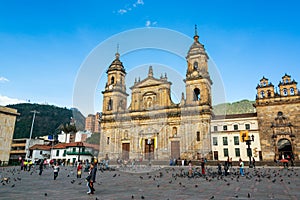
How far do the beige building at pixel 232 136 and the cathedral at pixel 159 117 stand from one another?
3.53 m

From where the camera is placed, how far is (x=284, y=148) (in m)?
37.0

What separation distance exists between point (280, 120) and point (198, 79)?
15294 millimetres

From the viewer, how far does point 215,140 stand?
42156mm

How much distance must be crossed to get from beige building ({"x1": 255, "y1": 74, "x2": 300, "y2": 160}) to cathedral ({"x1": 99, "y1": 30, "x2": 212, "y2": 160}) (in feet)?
29.4

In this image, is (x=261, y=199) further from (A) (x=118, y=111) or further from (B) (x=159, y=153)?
(A) (x=118, y=111)

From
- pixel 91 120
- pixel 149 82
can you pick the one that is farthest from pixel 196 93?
pixel 91 120

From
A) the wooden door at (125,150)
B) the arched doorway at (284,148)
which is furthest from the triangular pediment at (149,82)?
the arched doorway at (284,148)

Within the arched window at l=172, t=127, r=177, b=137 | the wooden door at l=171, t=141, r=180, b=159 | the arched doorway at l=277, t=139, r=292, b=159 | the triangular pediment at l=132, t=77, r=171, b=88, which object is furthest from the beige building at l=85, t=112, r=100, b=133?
the arched doorway at l=277, t=139, r=292, b=159

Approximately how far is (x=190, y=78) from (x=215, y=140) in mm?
12510

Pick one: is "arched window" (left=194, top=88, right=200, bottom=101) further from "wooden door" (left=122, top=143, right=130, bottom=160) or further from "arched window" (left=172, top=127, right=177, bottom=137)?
"wooden door" (left=122, top=143, right=130, bottom=160)

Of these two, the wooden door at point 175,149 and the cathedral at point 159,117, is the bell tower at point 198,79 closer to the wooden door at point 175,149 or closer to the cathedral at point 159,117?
the cathedral at point 159,117

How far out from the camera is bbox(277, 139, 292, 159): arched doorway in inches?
1430

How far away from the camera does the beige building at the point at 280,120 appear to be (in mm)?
36438

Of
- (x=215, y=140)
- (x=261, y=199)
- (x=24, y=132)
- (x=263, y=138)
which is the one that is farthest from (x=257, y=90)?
(x=24, y=132)
